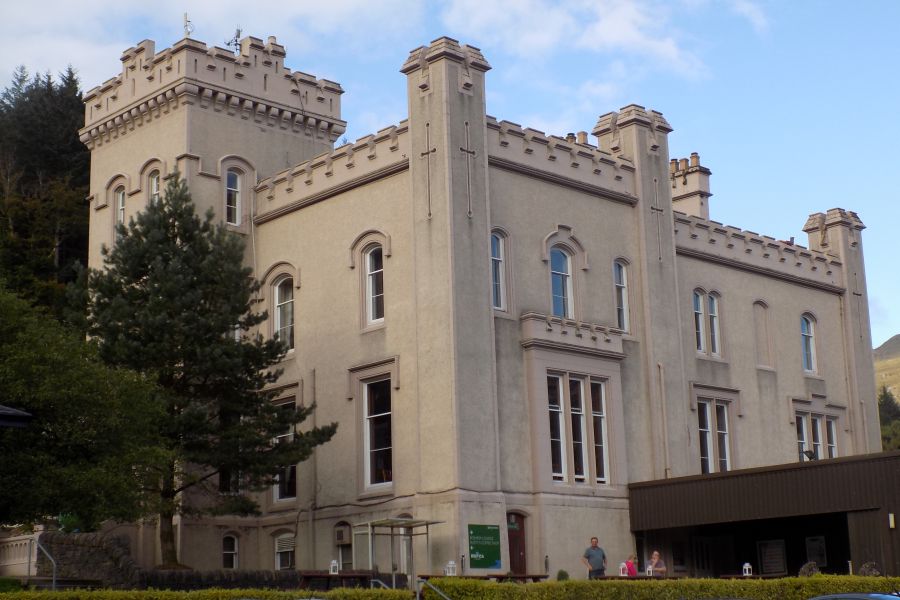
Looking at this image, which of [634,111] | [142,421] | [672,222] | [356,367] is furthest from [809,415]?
[142,421]

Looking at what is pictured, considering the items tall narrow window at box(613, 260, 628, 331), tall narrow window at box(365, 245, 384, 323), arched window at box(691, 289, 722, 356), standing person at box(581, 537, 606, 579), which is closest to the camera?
standing person at box(581, 537, 606, 579)

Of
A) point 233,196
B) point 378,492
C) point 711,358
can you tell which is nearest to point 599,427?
point 378,492

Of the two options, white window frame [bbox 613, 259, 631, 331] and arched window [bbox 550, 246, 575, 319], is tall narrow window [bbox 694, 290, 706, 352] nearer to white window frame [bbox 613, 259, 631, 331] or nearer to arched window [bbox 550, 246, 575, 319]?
white window frame [bbox 613, 259, 631, 331]

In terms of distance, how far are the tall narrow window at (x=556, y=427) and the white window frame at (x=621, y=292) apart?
11.6 ft

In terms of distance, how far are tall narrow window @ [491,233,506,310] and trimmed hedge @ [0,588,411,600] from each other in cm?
1315

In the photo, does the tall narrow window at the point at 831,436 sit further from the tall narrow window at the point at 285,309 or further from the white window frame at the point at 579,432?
the tall narrow window at the point at 285,309

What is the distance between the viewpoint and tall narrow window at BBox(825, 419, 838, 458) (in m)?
42.1

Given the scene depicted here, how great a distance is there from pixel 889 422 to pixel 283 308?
6368cm

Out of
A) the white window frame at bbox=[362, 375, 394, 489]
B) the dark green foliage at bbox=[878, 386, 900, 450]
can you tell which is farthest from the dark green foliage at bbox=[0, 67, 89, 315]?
the dark green foliage at bbox=[878, 386, 900, 450]

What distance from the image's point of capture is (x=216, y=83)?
1495 inches

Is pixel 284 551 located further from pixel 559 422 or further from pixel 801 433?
pixel 801 433

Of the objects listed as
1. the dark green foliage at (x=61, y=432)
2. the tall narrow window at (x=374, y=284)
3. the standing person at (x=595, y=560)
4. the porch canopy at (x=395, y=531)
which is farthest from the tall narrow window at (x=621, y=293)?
the dark green foliage at (x=61, y=432)

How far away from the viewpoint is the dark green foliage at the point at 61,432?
947 inches

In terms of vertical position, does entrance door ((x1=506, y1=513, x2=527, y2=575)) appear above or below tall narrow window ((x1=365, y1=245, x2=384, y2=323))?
below
